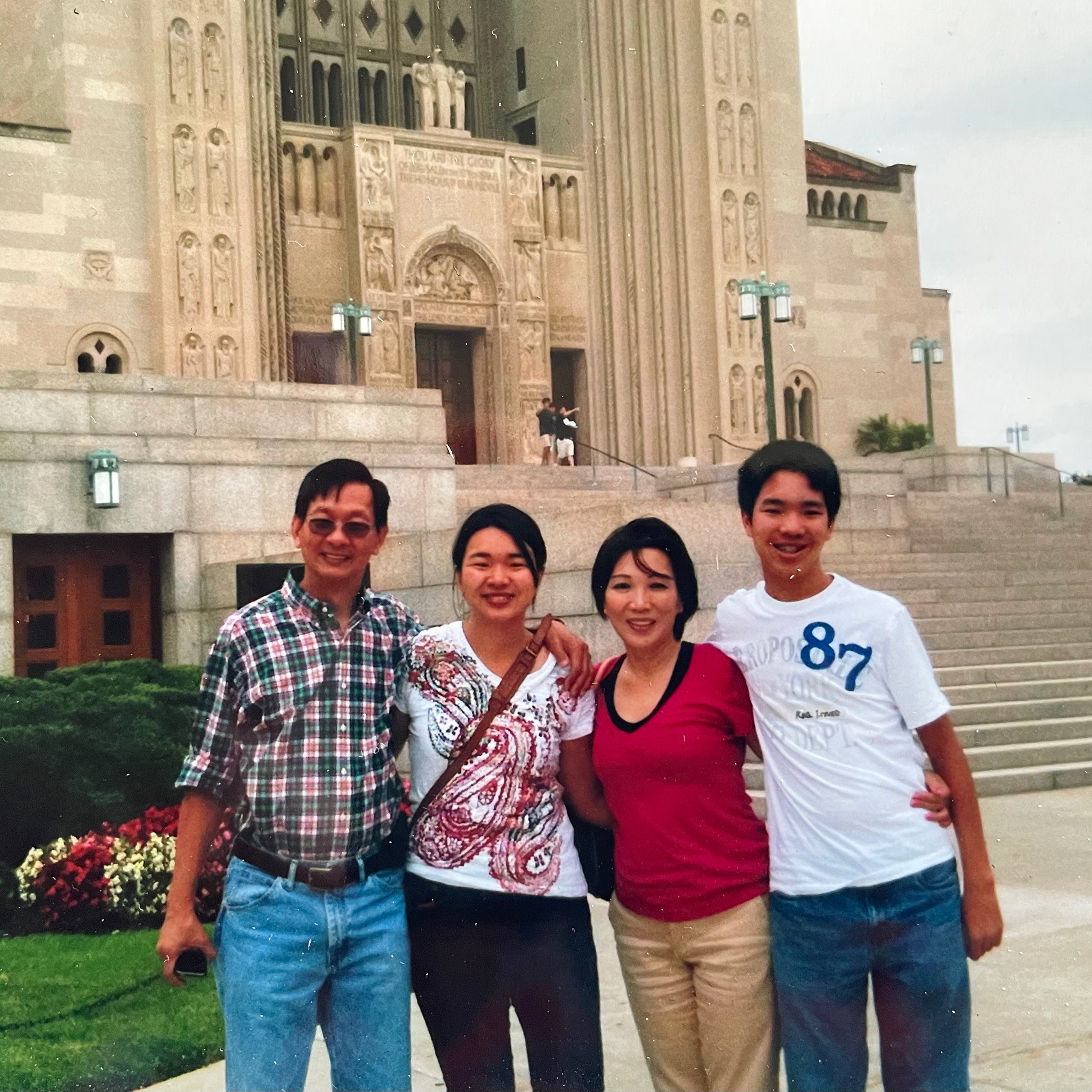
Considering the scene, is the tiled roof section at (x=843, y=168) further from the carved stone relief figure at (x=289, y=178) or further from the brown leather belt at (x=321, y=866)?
the brown leather belt at (x=321, y=866)

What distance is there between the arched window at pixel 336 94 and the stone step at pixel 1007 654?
69.8 ft

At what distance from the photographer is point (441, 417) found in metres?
17.7

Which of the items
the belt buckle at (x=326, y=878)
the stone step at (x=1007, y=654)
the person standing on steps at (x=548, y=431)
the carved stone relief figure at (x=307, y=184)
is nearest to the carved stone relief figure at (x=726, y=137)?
the person standing on steps at (x=548, y=431)

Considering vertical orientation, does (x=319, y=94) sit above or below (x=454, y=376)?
above

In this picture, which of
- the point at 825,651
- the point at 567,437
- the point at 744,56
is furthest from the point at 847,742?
the point at 744,56

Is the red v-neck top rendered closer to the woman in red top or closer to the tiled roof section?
the woman in red top

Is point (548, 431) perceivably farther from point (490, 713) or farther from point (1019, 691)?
point (490, 713)

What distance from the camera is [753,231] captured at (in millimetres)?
30453

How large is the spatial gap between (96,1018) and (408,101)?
91.2 ft

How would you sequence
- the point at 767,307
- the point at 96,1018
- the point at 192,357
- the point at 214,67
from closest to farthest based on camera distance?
the point at 96,1018 → the point at 767,307 → the point at 192,357 → the point at 214,67

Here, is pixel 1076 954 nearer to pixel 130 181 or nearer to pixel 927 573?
pixel 927 573

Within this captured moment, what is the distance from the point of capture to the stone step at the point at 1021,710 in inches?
474

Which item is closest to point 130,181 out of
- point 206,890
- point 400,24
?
point 400,24

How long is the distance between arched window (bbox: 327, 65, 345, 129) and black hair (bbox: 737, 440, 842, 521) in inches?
1139
